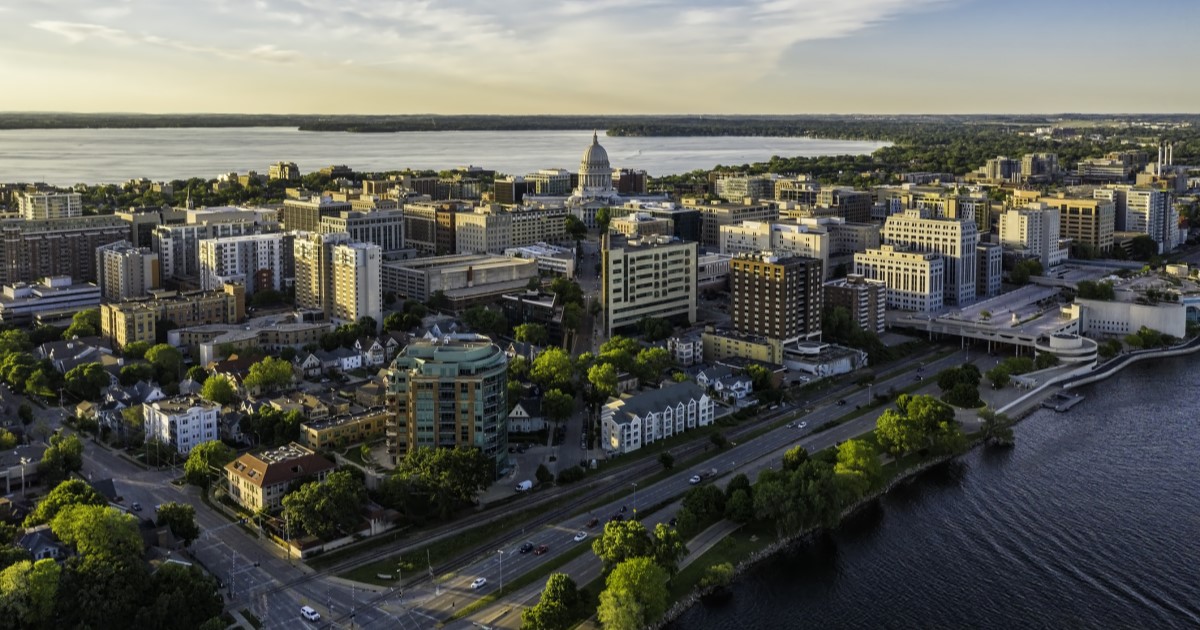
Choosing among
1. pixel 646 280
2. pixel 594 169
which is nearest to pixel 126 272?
pixel 646 280

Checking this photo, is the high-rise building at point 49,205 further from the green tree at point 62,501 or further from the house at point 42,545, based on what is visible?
the house at point 42,545

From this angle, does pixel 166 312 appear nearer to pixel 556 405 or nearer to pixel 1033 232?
pixel 556 405

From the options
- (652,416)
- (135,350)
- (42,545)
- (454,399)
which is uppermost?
(454,399)

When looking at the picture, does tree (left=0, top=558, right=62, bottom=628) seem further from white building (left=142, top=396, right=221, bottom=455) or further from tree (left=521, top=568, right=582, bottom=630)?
white building (left=142, top=396, right=221, bottom=455)

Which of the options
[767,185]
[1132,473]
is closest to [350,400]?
[1132,473]

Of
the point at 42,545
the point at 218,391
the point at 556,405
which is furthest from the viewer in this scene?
the point at 218,391

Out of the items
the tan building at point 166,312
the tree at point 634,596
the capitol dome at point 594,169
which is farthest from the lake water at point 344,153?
the tree at point 634,596
